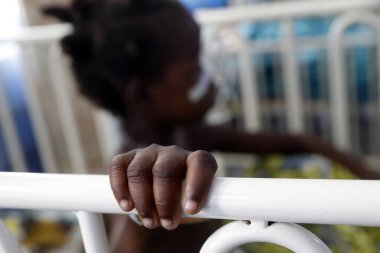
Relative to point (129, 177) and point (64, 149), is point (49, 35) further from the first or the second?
point (129, 177)

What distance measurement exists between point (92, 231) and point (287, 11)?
0.78 meters

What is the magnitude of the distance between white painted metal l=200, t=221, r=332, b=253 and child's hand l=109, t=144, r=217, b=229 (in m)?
0.02

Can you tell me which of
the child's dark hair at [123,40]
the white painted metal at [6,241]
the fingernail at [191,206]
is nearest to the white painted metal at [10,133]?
the child's dark hair at [123,40]

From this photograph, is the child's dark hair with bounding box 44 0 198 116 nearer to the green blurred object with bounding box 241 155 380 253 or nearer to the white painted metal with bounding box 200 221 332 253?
the green blurred object with bounding box 241 155 380 253

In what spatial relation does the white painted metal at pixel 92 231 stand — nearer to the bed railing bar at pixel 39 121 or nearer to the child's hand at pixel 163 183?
the child's hand at pixel 163 183

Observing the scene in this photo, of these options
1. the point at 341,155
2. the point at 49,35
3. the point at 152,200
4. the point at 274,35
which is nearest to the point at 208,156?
the point at 152,200

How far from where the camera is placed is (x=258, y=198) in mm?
275

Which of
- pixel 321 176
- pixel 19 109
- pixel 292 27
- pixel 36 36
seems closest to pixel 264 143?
pixel 321 176

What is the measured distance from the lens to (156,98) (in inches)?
33.8

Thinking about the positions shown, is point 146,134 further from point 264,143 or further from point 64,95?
point 64,95

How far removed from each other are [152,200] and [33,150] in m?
1.41

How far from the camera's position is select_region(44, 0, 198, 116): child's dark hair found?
0.81 metres

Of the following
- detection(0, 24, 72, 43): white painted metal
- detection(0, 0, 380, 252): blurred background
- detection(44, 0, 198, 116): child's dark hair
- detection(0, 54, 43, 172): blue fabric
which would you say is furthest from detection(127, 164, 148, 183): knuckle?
detection(0, 54, 43, 172): blue fabric

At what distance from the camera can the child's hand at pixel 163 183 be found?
0.93 ft
